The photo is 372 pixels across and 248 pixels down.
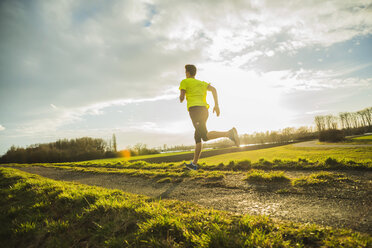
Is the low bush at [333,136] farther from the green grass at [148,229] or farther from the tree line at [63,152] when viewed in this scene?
the tree line at [63,152]

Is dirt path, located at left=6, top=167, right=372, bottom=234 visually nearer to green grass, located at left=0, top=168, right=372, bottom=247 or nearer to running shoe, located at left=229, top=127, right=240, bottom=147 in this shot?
green grass, located at left=0, top=168, right=372, bottom=247

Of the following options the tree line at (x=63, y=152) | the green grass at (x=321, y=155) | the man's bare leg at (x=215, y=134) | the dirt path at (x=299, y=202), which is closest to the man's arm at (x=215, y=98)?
the man's bare leg at (x=215, y=134)

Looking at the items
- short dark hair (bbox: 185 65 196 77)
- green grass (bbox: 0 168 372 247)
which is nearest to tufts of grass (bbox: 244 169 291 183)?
green grass (bbox: 0 168 372 247)

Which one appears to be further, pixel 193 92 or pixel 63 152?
pixel 63 152

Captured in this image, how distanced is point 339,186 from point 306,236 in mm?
1988

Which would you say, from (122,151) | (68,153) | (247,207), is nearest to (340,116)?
(122,151)

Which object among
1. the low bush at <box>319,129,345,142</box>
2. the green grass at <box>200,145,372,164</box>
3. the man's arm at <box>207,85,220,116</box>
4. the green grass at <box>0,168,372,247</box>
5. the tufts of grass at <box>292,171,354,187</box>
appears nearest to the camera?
the green grass at <box>0,168,372,247</box>

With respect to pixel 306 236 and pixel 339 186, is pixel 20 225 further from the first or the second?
pixel 339 186

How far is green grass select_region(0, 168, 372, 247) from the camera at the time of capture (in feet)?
5.13

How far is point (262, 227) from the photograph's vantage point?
1.81 meters

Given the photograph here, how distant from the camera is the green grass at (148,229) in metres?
1.56

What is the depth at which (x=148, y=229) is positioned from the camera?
2.05m

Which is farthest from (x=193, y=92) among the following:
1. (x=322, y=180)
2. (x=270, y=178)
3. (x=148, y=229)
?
(x=148, y=229)

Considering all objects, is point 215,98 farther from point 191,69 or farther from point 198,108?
point 191,69
